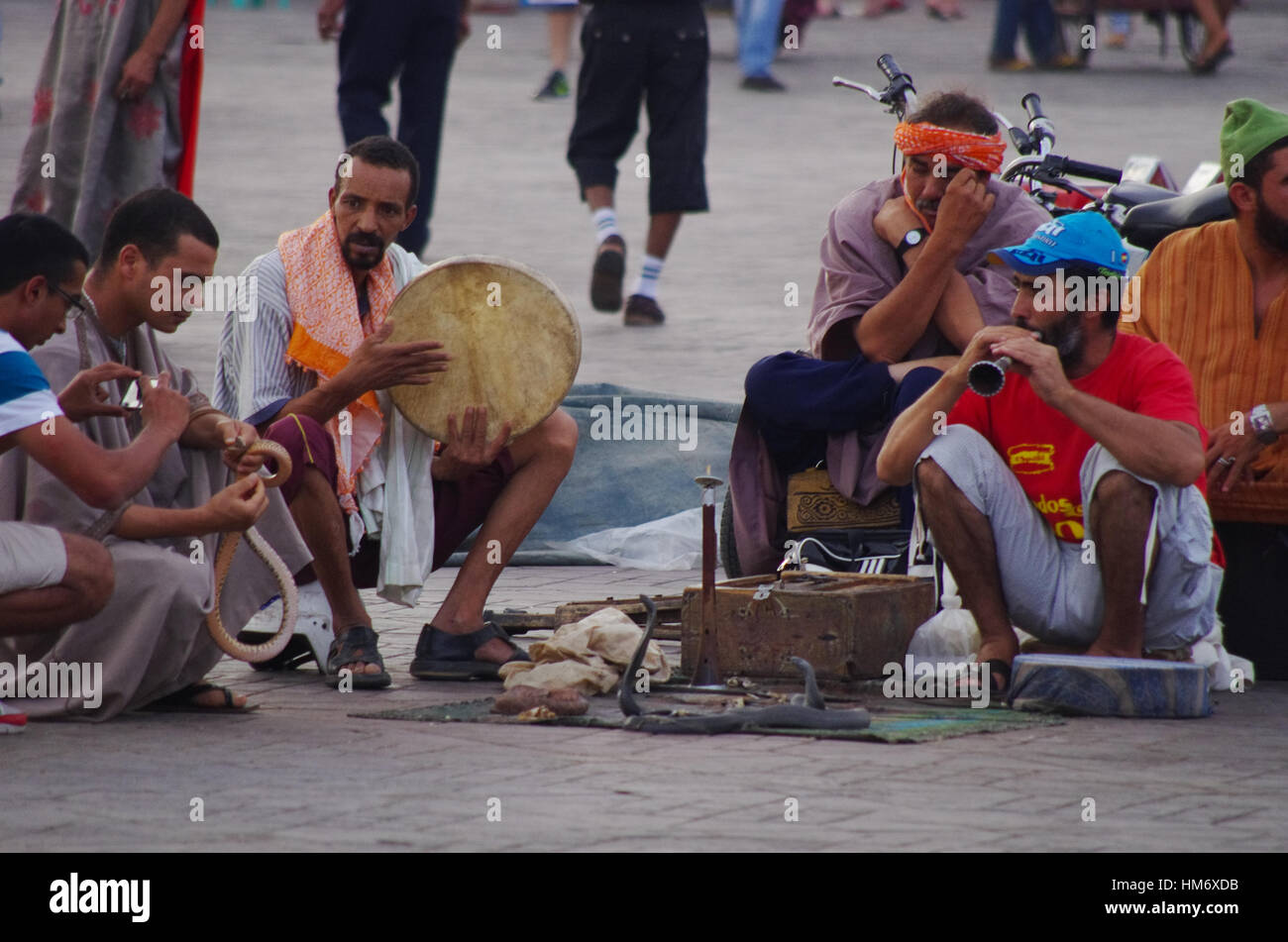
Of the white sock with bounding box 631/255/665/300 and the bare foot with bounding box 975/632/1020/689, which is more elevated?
the white sock with bounding box 631/255/665/300

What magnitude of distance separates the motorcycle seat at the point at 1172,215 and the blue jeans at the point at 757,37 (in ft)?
41.9

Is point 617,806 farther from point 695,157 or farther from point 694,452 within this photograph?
point 695,157

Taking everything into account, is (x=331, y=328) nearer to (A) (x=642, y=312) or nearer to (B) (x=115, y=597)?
(B) (x=115, y=597)

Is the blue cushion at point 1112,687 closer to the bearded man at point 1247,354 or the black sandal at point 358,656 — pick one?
the bearded man at point 1247,354

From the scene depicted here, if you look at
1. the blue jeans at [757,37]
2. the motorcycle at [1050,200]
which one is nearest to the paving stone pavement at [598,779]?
the motorcycle at [1050,200]

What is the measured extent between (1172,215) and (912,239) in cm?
80

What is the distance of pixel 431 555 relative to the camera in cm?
562

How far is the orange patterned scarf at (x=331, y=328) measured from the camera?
5.43m

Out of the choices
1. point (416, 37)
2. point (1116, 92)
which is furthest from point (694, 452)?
point (1116, 92)

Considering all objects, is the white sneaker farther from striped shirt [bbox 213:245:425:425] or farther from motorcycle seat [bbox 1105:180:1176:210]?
motorcycle seat [bbox 1105:180:1176:210]

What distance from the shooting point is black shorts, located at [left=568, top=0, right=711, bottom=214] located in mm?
10141

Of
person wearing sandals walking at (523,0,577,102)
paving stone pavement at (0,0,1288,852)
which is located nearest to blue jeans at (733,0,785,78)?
person wearing sandals walking at (523,0,577,102)

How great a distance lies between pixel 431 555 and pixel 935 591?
1.28 m

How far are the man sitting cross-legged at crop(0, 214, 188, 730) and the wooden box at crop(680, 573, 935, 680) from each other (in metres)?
1.38
